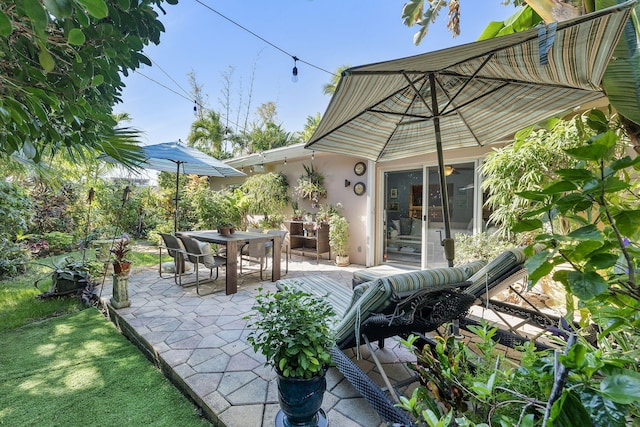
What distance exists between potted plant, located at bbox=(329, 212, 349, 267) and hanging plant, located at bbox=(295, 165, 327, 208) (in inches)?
44.8

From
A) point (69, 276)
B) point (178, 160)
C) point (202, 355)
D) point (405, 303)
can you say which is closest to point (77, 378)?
point (202, 355)

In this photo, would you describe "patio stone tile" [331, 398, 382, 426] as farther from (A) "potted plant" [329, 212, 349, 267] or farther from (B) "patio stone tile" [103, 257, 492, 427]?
(A) "potted plant" [329, 212, 349, 267]

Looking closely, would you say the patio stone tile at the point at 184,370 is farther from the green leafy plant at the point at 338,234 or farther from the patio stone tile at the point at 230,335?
the green leafy plant at the point at 338,234

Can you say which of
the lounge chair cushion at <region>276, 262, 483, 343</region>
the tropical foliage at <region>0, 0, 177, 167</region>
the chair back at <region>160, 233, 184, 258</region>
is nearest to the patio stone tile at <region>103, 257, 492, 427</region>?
the lounge chair cushion at <region>276, 262, 483, 343</region>

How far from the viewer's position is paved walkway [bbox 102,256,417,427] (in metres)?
2.01

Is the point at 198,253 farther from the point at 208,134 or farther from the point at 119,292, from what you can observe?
the point at 208,134

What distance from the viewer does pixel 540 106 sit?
108 inches

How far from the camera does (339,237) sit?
272 inches

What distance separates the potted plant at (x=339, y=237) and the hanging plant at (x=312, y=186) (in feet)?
3.74

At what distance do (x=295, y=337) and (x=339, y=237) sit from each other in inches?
206

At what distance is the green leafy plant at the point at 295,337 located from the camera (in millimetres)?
1652

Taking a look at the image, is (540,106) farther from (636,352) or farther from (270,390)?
(270,390)

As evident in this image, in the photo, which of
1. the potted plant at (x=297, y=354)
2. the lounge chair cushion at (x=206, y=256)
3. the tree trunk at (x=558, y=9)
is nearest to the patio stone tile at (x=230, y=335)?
the potted plant at (x=297, y=354)

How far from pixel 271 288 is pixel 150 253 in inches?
210
